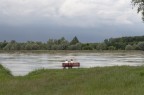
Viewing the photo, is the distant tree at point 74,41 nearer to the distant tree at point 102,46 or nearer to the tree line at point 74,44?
the tree line at point 74,44

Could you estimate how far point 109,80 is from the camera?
68.7 feet

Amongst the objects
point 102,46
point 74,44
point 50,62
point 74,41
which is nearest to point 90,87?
point 50,62

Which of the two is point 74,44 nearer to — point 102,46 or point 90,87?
point 102,46

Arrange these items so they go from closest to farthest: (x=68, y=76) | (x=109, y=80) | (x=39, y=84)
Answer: (x=109, y=80)
(x=39, y=84)
(x=68, y=76)

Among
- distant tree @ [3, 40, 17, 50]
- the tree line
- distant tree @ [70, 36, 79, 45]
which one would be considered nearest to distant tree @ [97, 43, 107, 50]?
the tree line

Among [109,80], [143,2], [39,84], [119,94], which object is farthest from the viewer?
[143,2]

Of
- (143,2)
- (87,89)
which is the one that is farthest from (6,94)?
(143,2)

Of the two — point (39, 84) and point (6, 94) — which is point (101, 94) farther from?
point (39, 84)

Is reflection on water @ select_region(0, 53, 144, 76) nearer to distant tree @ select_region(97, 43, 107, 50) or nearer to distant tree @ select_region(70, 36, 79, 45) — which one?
distant tree @ select_region(97, 43, 107, 50)

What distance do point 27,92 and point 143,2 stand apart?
19.9 metres

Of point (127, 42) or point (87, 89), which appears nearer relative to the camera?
point (87, 89)

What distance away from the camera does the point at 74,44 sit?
149750mm

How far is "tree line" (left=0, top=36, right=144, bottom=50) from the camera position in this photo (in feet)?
463

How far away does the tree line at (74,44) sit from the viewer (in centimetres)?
14125
